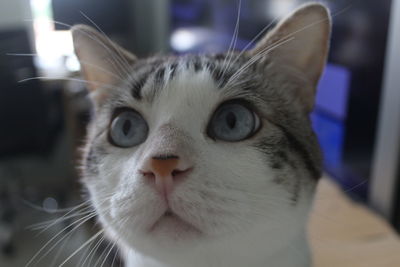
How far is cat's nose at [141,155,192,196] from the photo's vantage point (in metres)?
0.44

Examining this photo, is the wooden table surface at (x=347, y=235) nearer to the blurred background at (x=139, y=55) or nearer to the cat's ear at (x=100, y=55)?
the blurred background at (x=139, y=55)

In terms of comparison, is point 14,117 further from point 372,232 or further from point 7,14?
point 372,232

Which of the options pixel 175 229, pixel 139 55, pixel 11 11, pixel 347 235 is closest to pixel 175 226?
pixel 175 229

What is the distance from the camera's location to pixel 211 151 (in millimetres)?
480

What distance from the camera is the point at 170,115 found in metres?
0.52

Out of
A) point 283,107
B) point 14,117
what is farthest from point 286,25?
point 14,117

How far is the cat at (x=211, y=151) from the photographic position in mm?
453

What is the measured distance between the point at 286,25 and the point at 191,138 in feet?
0.77

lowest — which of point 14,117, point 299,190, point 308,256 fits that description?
point 14,117

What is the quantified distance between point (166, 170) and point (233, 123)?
0.41 feet

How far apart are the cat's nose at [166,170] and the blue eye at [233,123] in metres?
0.08

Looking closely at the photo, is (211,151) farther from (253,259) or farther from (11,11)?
(11,11)

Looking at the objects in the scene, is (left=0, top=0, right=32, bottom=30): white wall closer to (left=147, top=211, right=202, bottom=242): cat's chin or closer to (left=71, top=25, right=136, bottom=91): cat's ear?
(left=71, top=25, right=136, bottom=91): cat's ear

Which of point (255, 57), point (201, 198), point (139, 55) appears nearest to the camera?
point (201, 198)
